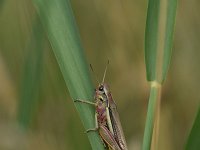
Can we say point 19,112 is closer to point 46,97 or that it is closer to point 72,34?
point 72,34

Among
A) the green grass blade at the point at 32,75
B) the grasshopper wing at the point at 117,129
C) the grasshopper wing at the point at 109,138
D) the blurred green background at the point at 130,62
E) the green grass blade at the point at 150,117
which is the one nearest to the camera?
Answer: the green grass blade at the point at 150,117

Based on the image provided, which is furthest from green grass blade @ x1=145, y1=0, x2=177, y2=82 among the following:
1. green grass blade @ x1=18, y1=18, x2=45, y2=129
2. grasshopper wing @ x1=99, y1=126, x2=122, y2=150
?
Result: grasshopper wing @ x1=99, y1=126, x2=122, y2=150

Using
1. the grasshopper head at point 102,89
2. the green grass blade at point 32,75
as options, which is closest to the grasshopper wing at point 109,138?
the grasshopper head at point 102,89

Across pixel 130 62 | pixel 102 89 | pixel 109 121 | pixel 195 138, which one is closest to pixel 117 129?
pixel 109 121

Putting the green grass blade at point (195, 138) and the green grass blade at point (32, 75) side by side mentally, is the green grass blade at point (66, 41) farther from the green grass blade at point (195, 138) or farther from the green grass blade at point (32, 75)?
the green grass blade at point (195, 138)

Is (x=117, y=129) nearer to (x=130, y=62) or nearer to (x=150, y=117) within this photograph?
(x=150, y=117)

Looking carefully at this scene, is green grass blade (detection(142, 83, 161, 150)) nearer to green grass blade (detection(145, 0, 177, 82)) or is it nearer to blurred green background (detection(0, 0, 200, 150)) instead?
green grass blade (detection(145, 0, 177, 82))

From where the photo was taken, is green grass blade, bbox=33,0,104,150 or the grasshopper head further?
the grasshopper head
